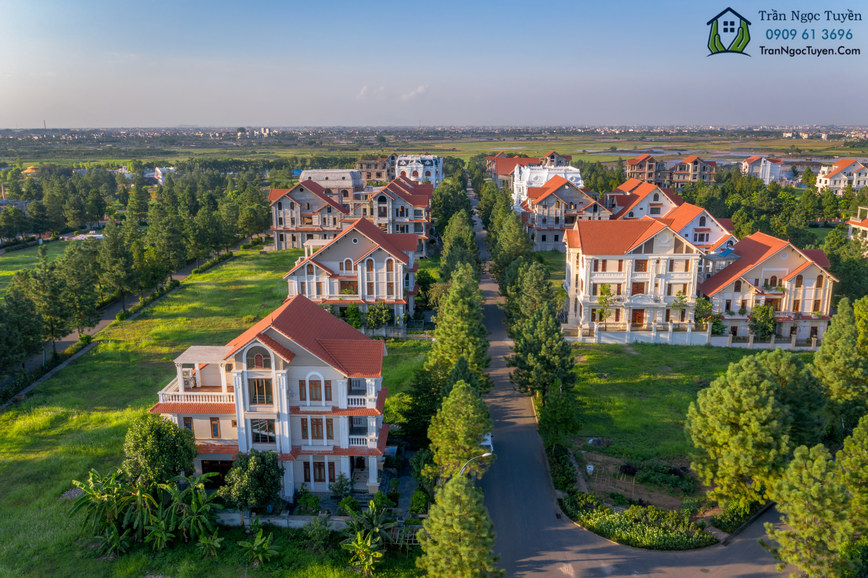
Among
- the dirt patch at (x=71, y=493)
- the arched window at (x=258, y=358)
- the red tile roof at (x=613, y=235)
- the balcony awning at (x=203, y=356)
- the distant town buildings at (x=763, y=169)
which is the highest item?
the distant town buildings at (x=763, y=169)

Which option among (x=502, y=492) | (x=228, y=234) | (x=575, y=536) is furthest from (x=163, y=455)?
(x=228, y=234)

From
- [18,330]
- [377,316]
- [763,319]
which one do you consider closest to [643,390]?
[763,319]

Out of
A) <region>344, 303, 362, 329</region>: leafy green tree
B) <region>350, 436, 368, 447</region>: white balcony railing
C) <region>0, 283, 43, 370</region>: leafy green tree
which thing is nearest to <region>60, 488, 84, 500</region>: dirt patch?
<region>350, 436, 368, 447</region>: white balcony railing

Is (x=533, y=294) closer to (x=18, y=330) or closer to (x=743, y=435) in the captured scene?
(x=743, y=435)

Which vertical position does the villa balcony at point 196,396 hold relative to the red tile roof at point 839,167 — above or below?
below

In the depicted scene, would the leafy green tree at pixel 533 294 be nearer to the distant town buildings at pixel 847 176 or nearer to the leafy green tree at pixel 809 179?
the distant town buildings at pixel 847 176

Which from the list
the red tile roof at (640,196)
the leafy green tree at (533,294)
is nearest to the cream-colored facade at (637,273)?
the leafy green tree at (533,294)

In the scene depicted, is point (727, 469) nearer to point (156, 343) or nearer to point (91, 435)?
point (91, 435)
